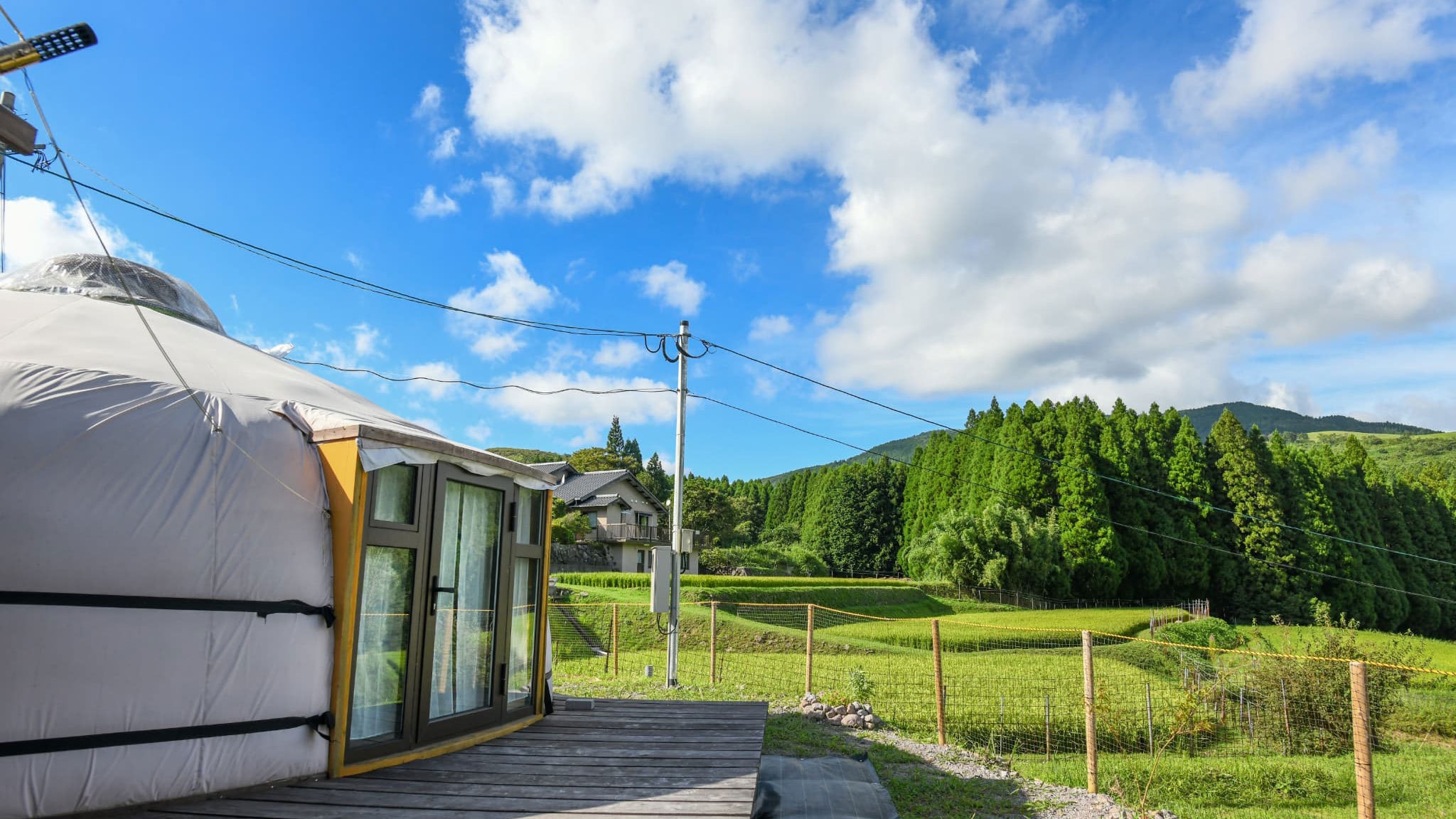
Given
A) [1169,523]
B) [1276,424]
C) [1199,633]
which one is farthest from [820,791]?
[1276,424]

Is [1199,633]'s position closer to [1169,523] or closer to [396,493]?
[1169,523]

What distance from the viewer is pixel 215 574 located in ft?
11.2

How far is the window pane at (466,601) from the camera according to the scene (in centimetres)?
420

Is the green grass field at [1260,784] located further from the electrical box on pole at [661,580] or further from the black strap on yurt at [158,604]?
the black strap on yurt at [158,604]

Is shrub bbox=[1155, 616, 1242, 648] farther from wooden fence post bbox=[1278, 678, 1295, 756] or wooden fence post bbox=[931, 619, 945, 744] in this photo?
wooden fence post bbox=[931, 619, 945, 744]

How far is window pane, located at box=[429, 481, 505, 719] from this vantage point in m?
4.20

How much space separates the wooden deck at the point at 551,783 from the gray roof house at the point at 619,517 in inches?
988

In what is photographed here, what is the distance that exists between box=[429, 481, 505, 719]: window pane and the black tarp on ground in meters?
1.68

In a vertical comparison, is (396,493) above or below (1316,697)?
above

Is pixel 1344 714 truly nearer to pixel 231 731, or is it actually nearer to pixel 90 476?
pixel 231 731

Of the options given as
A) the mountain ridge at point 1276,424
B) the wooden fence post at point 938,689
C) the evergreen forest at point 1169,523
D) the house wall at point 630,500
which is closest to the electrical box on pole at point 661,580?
the wooden fence post at point 938,689

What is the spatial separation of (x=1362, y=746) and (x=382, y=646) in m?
4.67

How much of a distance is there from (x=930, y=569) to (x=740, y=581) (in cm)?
1090

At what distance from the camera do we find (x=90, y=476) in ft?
10.5
